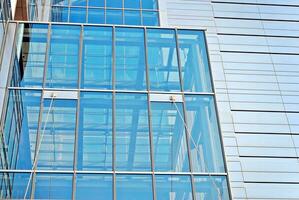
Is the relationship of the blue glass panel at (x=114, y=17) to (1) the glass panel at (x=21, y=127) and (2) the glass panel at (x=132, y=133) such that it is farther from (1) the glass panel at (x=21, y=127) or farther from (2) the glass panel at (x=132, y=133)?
(1) the glass panel at (x=21, y=127)

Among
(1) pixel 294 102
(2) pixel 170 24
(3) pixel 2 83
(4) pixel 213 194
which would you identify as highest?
(2) pixel 170 24

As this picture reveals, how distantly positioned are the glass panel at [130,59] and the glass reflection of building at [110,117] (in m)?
0.03

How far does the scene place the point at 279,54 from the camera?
2447cm

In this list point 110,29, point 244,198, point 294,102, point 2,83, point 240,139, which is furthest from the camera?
point 294,102

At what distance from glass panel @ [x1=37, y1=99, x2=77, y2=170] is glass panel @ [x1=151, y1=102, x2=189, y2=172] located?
235 centimetres

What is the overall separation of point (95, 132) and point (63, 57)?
3219 mm

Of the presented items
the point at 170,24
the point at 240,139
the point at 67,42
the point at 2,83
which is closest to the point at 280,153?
the point at 240,139

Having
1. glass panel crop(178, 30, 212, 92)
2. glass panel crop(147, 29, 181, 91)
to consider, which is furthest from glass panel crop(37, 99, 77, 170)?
glass panel crop(178, 30, 212, 92)

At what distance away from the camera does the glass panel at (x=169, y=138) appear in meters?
14.1

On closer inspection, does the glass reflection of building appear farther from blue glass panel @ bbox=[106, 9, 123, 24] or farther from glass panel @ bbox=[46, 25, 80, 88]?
blue glass panel @ bbox=[106, 9, 123, 24]

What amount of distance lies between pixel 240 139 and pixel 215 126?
5.92 meters

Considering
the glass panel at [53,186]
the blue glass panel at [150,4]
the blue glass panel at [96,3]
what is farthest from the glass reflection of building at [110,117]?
the blue glass panel at [96,3]

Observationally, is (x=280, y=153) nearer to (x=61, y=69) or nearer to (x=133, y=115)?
(x=133, y=115)

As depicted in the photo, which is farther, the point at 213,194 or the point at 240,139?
the point at 240,139
